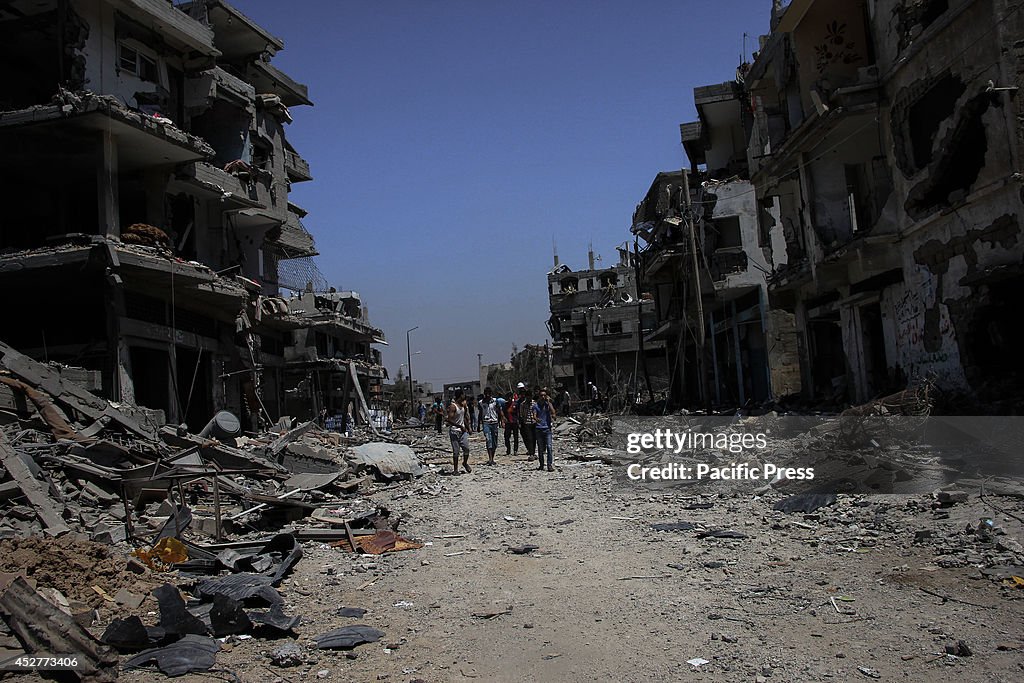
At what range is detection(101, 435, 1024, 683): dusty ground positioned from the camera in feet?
14.8

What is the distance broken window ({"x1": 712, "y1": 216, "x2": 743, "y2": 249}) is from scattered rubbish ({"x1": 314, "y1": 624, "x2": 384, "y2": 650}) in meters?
26.4

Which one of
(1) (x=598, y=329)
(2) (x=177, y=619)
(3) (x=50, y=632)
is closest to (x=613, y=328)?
(1) (x=598, y=329)

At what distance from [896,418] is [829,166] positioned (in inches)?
426

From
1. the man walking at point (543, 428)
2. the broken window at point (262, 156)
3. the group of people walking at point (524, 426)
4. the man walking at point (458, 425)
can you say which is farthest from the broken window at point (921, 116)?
the broken window at point (262, 156)

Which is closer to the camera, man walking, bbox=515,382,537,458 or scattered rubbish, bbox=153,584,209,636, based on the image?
scattered rubbish, bbox=153,584,209,636

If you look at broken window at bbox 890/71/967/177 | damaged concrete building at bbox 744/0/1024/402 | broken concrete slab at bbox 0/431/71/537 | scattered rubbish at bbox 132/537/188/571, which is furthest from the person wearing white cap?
scattered rubbish at bbox 132/537/188/571

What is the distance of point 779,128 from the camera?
72.0 ft

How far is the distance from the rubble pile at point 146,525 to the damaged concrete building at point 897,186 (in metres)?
10.6

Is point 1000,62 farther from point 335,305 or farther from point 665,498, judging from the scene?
point 335,305

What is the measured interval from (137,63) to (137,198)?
3832 millimetres

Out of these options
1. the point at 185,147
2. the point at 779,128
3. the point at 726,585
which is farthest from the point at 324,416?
the point at 726,585

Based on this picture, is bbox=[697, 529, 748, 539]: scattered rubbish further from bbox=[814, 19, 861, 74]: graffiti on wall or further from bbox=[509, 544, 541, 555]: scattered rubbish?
bbox=[814, 19, 861, 74]: graffiti on wall

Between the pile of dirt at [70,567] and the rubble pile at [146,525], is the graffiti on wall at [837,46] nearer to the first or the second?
the rubble pile at [146,525]

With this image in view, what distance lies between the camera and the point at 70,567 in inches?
251
